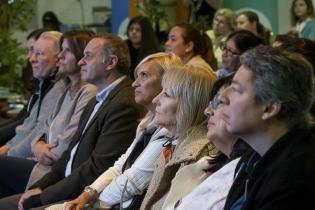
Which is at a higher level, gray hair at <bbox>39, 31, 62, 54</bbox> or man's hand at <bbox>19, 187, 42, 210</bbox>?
gray hair at <bbox>39, 31, 62, 54</bbox>

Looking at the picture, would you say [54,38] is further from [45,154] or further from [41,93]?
[45,154]

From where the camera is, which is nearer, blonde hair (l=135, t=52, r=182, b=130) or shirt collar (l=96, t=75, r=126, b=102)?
blonde hair (l=135, t=52, r=182, b=130)

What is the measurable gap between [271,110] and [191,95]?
32.9 inches

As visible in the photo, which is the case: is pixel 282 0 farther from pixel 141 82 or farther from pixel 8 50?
pixel 141 82

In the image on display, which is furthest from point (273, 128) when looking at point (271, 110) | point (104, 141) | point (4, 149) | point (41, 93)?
point (4, 149)

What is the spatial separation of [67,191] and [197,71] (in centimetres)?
107

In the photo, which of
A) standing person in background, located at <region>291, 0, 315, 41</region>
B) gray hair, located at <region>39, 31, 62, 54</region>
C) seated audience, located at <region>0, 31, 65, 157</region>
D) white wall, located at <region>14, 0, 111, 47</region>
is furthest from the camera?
white wall, located at <region>14, 0, 111, 47</region>

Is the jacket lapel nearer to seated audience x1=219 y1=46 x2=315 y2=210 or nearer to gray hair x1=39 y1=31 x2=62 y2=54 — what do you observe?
gray hair x1=39 y1=31 x2=62 y2=54

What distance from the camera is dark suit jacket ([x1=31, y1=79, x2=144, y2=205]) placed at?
11.4 feet

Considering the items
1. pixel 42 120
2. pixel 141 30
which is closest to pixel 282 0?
pixel 141 30

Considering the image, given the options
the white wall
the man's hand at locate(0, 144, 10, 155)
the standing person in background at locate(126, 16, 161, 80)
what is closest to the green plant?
the standing person in background at locate(126, 16, 161, 80)

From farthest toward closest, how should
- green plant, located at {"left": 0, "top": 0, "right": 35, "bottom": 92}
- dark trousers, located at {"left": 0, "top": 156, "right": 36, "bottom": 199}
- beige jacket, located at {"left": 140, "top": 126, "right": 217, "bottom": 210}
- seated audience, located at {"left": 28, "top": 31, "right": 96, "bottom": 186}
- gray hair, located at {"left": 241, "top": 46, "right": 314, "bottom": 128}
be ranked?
green plant, located at {"left": 0, "top": 0, "right": 35, "bottom": 92}, dark trousers, located at {"left": 0, "top": 156, "right": 36, "bottom": 199}, seated audience, located at {"left": 28, "top": 31, "right": 96, "bottom": 186}, beige jacket, located at {"left": 140, "top": 126, "right": 217, "bottom": 210}, gray hair, located at {"left": 241, "top": 46, "right": 314, "bottom": 128}

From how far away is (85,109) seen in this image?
385cm

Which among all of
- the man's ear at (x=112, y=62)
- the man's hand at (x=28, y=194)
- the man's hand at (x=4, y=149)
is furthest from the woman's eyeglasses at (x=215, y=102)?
the man's hand at (x=4, y=149)
